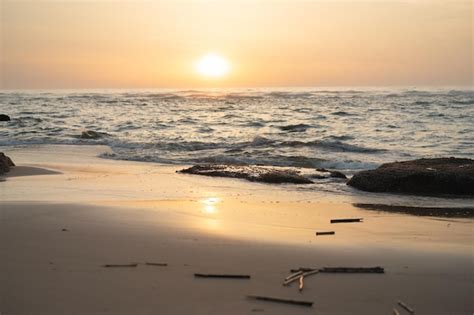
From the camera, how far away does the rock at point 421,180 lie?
8.70 meters

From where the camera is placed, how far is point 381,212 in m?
7.07

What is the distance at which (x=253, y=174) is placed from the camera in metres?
10.0

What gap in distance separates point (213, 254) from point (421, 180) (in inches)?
214

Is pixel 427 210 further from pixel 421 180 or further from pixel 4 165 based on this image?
pixel 4 165

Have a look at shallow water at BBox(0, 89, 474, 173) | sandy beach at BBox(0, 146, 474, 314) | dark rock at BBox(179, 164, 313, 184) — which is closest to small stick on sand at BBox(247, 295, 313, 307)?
sandy beach at BBox(0, 146, 474, 314)

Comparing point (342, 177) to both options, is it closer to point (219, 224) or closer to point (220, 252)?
point (219, 224)

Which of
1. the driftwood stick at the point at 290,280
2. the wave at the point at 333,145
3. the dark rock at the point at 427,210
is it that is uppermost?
the driftwood stick at the point at 290,280

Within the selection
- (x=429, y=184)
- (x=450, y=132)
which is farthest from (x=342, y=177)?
(x=450, y=132)

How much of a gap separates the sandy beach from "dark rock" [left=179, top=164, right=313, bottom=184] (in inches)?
63.6

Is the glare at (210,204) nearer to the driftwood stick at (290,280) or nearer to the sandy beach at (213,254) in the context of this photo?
the sandy beach at (213,254)

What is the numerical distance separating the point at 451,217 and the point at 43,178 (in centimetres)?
687

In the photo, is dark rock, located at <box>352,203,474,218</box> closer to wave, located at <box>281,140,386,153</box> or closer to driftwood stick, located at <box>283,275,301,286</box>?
driftwood stick, located at <box>283,275,301,286</box>

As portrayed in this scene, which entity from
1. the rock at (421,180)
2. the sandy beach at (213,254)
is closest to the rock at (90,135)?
the sandy beach at (213,254)

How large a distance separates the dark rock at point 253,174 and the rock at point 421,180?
103cm
